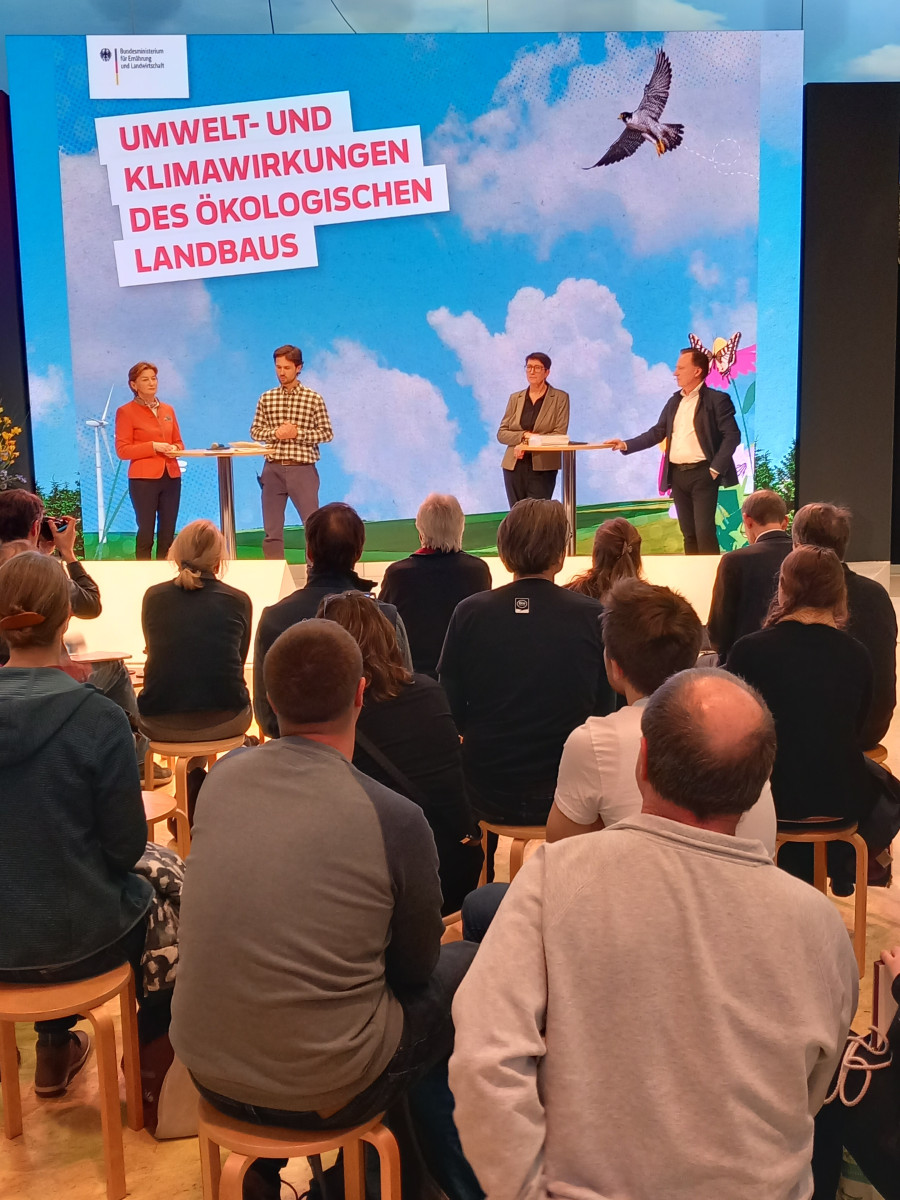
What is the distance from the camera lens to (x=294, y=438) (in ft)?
21.5

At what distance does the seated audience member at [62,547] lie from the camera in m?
3.33

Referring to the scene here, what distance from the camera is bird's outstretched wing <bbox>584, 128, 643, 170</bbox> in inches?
333

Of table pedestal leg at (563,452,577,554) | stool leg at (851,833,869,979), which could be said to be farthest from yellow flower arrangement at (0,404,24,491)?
stool leg at (851,833,869,979)

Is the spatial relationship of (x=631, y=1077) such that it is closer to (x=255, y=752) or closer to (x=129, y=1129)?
(x=255, y=752)

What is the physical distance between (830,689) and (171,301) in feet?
24.0

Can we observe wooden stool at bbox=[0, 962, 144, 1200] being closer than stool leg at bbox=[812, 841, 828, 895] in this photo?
Yes

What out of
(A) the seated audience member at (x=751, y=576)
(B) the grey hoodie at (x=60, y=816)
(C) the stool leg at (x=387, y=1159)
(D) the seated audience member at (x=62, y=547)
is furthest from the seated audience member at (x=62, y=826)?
(A) the seated audience member at (x=751, y=576)

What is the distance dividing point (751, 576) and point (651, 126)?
20.2 ft

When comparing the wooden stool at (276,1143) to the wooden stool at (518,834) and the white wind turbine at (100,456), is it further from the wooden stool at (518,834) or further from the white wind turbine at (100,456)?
the white wind turbine at (100,456)

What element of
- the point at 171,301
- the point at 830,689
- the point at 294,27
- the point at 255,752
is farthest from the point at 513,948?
the point at 294,27

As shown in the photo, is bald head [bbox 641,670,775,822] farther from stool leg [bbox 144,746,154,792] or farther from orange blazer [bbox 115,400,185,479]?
orange blazer [bbox 115,400,185,479]

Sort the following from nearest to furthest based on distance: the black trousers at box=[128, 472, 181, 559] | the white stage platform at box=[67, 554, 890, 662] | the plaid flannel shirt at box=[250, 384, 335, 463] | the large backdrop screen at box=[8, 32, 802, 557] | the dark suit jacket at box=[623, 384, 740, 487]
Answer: the white stage platform at box=[67, 554, 890, 662], the dark suit jacket at box=[623, 384, 740, 487], the plaid flannel shirt at box=[250, 384, 335, 463], the black trousers at box=[128, 472, 181, 559], the large backdrop screen at box=[8, 32, 802, 557]

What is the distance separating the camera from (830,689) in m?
2.55

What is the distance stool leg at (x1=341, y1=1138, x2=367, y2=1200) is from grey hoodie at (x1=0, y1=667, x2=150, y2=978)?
591 millimetres
